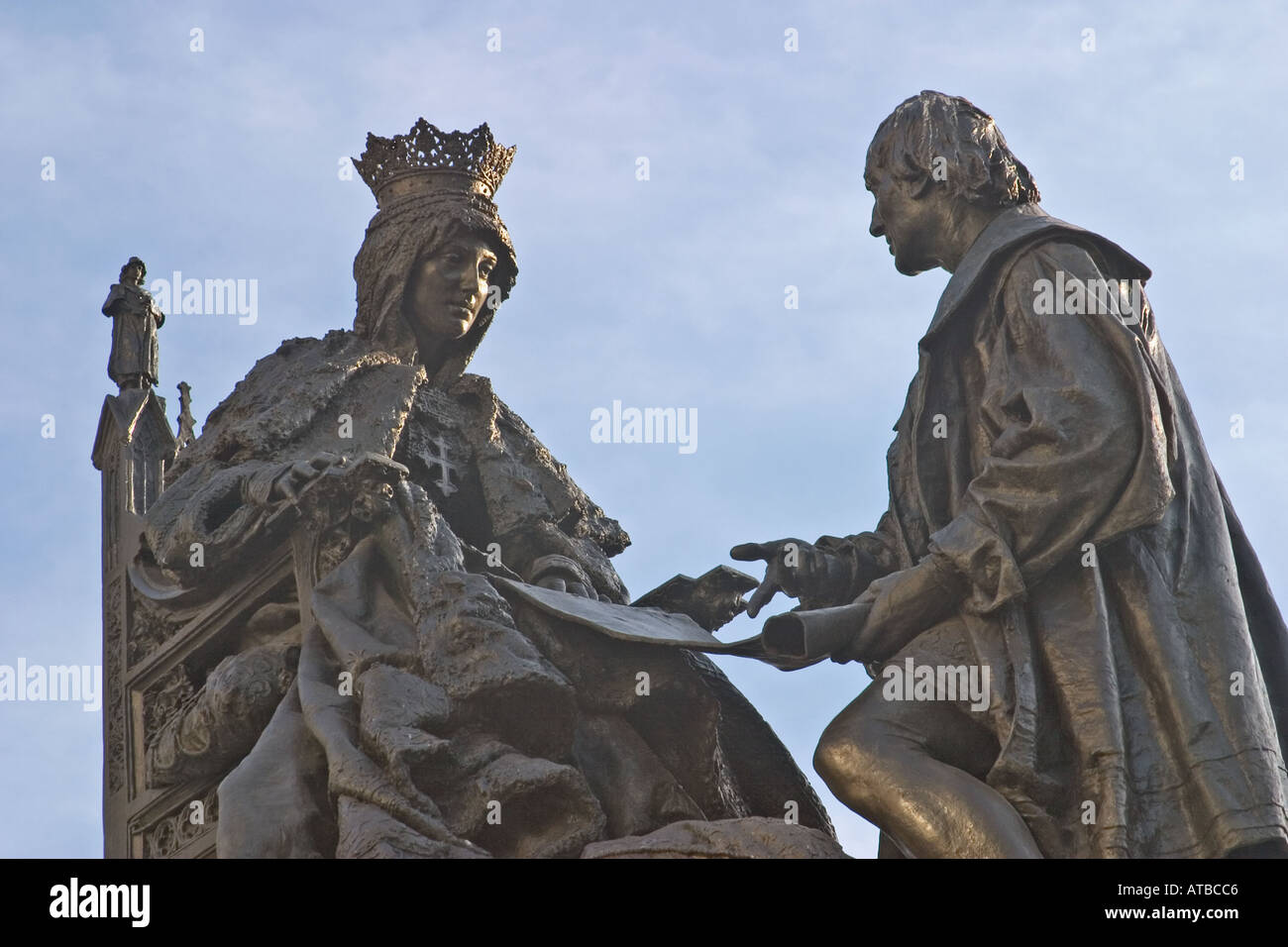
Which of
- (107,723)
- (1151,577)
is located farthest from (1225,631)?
(107,723)

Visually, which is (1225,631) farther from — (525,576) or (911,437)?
(525,576)

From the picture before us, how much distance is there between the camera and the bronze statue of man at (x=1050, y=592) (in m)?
12.0

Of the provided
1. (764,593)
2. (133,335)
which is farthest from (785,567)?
(133,335)

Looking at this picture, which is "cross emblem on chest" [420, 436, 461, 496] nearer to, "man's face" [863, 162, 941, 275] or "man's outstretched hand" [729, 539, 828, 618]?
"man's outstretched hand" [729, 539, 828, 618]

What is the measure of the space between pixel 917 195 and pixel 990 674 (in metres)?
2.38

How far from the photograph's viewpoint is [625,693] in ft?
44.3

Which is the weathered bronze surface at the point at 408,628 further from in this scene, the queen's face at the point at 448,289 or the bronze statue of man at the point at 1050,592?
the bronze statue of man at the point at 1050,592

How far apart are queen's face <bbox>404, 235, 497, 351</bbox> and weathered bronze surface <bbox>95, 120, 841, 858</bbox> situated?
13mm

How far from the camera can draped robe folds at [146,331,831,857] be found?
41.3 feet

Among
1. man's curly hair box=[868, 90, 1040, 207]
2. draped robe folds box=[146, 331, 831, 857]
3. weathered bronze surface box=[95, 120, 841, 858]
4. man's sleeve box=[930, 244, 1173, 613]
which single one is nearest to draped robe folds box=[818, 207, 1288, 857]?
man's sleeve box=[930, 244, 1173, 613]

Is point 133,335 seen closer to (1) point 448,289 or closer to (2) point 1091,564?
(1) point 448,289

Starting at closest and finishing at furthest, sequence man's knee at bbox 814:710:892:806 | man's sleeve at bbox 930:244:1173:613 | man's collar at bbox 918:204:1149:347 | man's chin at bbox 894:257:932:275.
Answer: man's knee at bbox 814:710:892:806 → man's sleeve at bbox 930:244:1173:613 → man's collar at bbox 918:204:1149:347 → man's chin at bbox 894:257:932:275

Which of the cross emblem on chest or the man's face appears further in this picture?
the cross emblem on chest

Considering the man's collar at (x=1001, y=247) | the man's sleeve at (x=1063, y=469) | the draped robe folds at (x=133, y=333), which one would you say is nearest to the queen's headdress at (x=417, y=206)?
the draped robe folds at (x=133, y=333)
